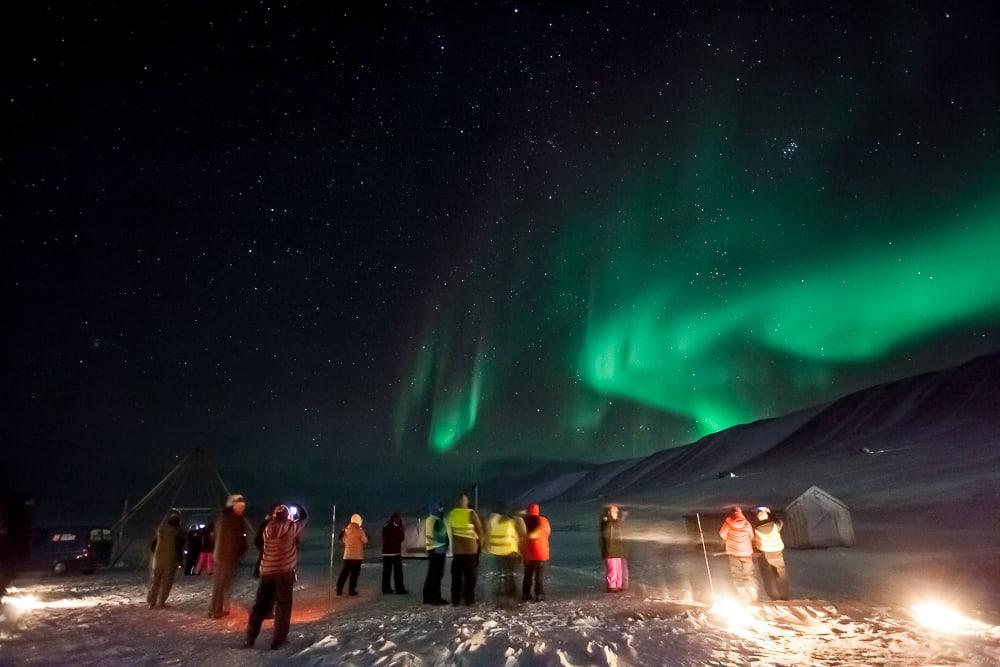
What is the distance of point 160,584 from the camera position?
34.4ft

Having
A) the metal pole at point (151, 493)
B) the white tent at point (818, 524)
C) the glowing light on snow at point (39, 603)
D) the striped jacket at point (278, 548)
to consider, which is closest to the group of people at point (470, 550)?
the striped jacket at point (278, 548)

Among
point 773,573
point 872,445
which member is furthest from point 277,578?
point 872,445

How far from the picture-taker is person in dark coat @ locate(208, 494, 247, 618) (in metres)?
8.95

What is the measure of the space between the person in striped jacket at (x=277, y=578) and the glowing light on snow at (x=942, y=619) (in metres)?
8.04

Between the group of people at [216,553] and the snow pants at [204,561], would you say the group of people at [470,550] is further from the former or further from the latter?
the snow pants at [204,561]

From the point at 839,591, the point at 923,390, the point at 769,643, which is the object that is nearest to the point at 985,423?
the point at 923,390

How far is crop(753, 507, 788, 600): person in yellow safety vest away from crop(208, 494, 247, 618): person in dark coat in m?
8.33

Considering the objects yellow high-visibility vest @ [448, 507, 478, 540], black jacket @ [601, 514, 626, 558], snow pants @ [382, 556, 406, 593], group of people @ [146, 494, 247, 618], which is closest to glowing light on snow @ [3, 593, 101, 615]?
group of people @ [146, 494, 247, 618]

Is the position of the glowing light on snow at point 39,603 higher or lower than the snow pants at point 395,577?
lower

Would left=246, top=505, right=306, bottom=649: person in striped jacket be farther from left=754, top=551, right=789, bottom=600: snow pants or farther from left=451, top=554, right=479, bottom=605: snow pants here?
left=754, top=551, right=789, bottom=600: snow pants

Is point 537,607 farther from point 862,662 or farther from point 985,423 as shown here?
point 985,423

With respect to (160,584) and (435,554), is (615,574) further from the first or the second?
(160,584)

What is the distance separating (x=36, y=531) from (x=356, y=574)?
1746cm

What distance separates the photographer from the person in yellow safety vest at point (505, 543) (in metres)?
10.5
